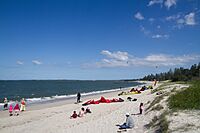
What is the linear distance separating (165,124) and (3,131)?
421 inches

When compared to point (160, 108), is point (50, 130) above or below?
below

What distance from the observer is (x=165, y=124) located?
417 inches

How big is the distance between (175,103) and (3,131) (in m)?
11.1

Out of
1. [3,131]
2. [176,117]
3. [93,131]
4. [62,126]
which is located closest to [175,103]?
[176,117]

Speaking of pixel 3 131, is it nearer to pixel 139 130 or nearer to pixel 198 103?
pixel 139 130

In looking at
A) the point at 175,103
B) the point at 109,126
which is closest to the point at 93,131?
the point at 109,126

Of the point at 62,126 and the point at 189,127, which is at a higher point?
the point at 189,127

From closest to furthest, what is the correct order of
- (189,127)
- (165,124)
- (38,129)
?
(189,127), (165,124), (38,129)

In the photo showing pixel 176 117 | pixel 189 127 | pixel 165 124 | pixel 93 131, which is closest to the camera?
pixel 189 127

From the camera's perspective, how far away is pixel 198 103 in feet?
44.5

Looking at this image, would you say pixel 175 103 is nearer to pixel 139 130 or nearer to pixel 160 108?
pixel 160 108

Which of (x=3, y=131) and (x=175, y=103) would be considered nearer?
(x=175, y=103)

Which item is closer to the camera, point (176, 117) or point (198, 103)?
point (176, 117)

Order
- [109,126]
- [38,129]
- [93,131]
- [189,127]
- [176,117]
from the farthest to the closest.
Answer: [38,129] < [109,126] < [93,131] < [176,117] < [189,127]
